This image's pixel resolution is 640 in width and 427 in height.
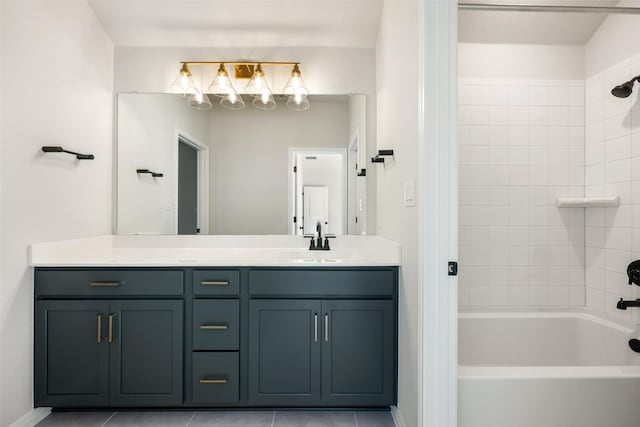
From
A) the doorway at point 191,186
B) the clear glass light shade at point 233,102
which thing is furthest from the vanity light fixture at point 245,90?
the doorway at point 191,186

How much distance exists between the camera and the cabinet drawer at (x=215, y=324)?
1.89 metres

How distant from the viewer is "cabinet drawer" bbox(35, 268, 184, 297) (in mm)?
1872

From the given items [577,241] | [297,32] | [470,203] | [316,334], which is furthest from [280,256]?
[577,241]

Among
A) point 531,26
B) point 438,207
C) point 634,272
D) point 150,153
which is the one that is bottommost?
point 634,272

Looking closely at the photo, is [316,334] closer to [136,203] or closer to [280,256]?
[280,256]

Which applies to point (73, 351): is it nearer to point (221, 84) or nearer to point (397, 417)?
point (397, 417)

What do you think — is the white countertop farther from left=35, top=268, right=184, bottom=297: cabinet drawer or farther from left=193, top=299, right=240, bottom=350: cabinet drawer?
left=193, top=299, right=240, bottom=350: cabinet drawer

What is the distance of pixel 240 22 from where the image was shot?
2.40 m

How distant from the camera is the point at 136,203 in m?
2.52

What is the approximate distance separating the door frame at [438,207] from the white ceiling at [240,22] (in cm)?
115

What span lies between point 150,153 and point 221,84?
2.34 feet

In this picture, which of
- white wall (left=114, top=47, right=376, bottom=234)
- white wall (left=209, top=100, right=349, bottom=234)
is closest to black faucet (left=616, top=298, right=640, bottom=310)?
white wall (left=114, top=47, right=376, bottom=234)

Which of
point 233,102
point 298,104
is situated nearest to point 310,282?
point 298,104

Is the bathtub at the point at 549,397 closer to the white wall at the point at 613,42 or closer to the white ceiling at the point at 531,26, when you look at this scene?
the white wall at the point at 613,42
